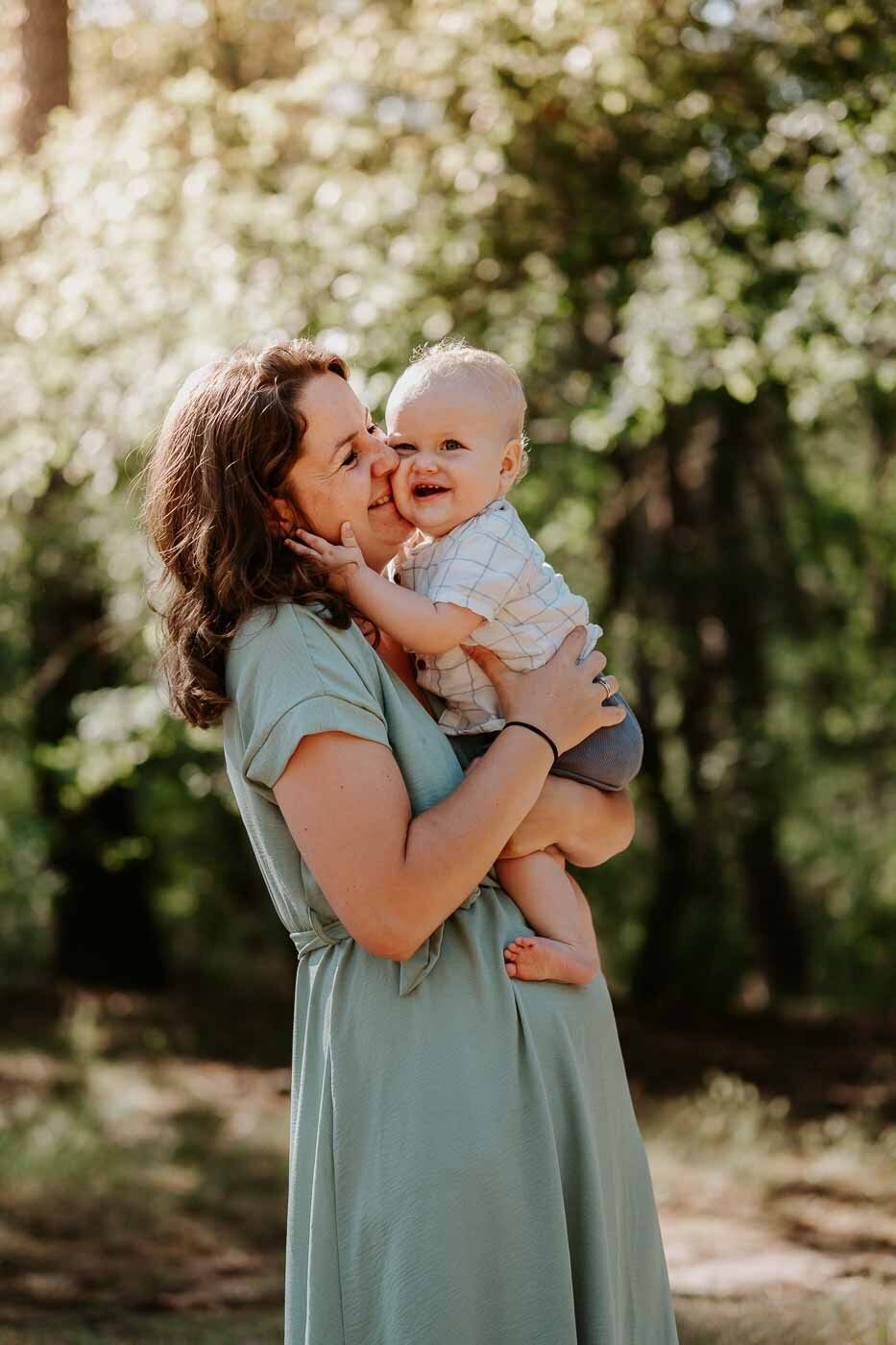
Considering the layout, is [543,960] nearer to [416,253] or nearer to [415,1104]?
[415,1104]

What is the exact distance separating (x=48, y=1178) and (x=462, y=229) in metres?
4.75

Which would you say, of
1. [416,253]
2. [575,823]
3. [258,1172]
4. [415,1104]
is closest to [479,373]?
[575,823]

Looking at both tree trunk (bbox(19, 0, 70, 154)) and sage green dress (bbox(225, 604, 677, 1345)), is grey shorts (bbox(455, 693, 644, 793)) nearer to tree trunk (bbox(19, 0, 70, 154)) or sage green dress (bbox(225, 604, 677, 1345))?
sage green dress (bbox(225, 604, 677, 1345))

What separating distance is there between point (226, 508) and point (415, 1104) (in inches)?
33.1

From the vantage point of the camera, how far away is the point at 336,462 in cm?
213

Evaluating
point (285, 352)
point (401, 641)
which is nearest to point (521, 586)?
point (401, 641)

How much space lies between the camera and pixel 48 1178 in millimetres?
7195

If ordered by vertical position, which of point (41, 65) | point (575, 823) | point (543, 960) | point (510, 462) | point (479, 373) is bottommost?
point (543, 960)

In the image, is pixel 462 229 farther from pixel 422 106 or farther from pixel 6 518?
pixel 6 518

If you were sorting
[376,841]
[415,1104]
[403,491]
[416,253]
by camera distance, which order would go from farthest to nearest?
1. [416,253]
2. [403,491]
3. [415,1104]
4. [376,841]

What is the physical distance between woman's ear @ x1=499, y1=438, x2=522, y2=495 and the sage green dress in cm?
53

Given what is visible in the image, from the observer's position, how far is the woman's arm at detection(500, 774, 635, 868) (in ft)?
7.45

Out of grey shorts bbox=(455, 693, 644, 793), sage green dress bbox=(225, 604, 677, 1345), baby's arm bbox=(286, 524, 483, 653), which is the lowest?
sage green dress bbox=(225, 604, 677, 1345)

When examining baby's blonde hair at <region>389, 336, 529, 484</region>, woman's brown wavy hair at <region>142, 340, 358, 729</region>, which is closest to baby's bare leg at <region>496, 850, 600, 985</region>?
woman's brown wavy hair at <region>142, 340, 358, 729</region>
